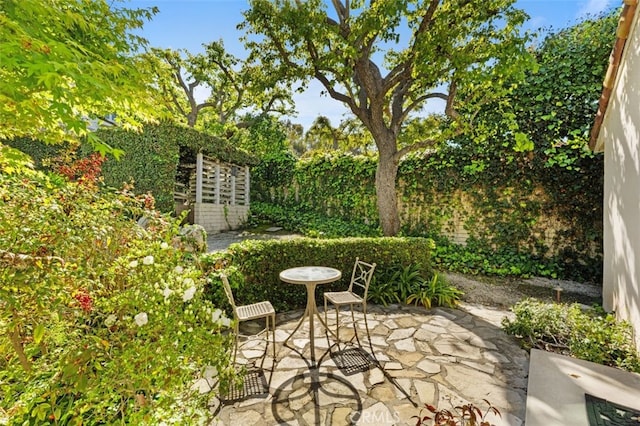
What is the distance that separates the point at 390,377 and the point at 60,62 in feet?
11.7

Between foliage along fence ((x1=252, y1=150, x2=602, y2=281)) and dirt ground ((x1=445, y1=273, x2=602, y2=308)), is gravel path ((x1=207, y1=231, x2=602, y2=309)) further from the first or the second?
foliage along fence ((x1=252, y1=150, x2=602, y2=281))

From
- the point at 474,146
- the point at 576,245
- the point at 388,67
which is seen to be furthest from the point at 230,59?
the point at 576,245

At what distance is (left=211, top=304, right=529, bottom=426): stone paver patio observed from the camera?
225cm

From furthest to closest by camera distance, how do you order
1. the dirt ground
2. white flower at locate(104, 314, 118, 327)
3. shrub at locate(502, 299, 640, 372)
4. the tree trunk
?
1. the tree trunk
2. the dirt ground
3. shrub at locate(502, 299, 640, 372)
4. white flower at locate(104, 314, 118, 327)

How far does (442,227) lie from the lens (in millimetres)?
8164

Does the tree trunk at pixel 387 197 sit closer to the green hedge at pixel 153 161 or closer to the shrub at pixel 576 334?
the shrub at pixel 576 334

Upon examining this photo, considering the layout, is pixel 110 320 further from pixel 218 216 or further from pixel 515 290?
pixel 218 216

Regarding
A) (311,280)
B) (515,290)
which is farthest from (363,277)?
(515,290)

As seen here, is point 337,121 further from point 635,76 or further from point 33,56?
point 33,56

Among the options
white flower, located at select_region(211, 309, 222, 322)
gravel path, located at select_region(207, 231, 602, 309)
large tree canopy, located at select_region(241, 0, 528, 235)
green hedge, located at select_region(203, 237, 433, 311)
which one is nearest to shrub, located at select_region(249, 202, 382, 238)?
large tree canopy, located at select_region(241, 0, 528, 235)

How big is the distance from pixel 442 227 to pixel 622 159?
449cm

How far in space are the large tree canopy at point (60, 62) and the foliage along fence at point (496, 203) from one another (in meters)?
7.39

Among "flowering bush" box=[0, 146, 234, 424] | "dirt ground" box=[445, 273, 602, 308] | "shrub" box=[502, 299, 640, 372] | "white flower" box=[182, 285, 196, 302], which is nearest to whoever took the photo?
"flowering bush" box=[0, 146, 234, 424]

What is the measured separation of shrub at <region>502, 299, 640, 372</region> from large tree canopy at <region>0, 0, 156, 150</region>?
16.1 feet
